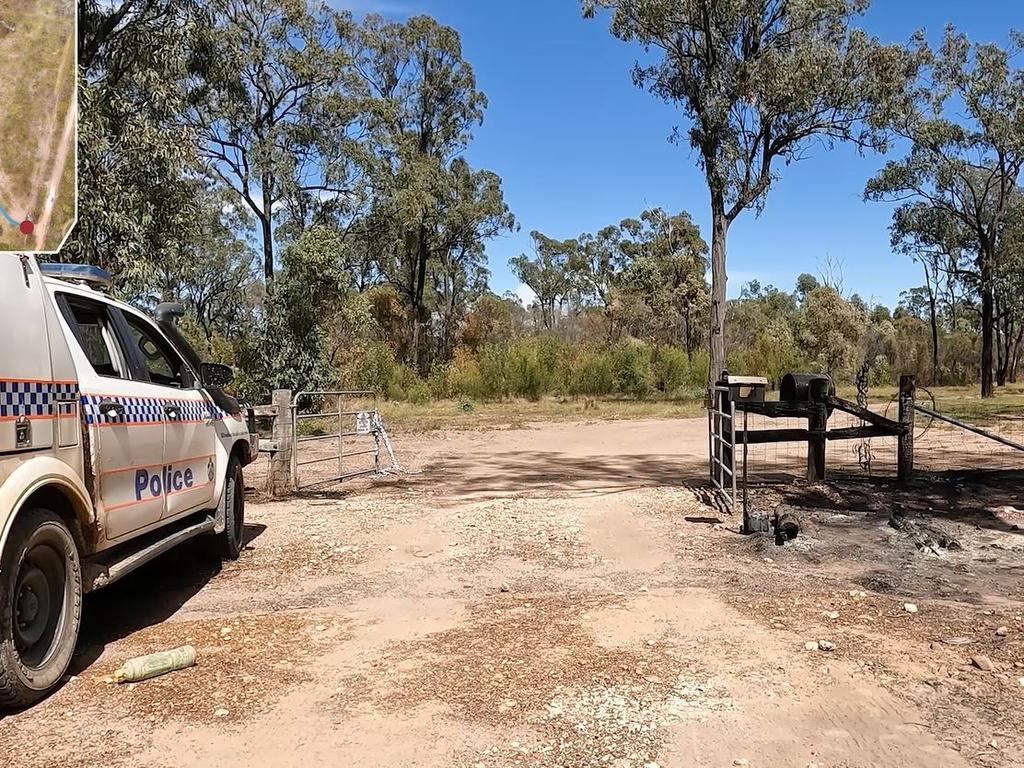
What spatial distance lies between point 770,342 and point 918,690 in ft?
116

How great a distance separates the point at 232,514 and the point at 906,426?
819 cm

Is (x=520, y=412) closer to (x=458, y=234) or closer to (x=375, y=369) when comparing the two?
(x=375, y=369)

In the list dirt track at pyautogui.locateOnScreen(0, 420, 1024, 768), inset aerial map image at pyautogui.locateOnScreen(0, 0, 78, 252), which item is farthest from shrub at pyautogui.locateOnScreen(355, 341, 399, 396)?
dirt track at pyautogui.locateOnScreen(0, 420, 1024, 768)

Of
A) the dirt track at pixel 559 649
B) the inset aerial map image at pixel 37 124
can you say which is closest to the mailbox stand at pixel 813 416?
the dirt track at pixel 559 649

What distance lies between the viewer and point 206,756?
11.0 ft

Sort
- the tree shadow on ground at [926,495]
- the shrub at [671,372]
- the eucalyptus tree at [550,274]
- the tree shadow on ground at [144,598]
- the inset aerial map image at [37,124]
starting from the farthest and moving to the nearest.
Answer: the eucalyptus tree at [550,274]
the shrub at [671,372]
the tree shadow on ground at [926,495]
the inset aerial map image at [37,124]
the tree shadow on ground at [144,598]

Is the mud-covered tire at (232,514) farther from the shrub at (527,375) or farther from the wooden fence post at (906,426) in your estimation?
the shrub at (527,375)

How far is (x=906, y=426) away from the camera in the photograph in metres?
10.3

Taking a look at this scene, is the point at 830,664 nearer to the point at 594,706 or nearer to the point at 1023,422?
the point at 594,706

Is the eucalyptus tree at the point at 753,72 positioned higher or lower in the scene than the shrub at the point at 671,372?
higher

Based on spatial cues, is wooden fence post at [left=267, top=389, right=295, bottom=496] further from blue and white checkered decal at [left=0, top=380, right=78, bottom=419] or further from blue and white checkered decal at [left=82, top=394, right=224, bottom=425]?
blue and white checkered decal at [left=0, top=380, right=78, bottom=419]

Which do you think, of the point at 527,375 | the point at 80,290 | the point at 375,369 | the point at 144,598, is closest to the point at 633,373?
the point at 527,375

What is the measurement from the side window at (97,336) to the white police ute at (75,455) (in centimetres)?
1

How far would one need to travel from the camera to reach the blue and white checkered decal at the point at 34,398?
11.8 feet
